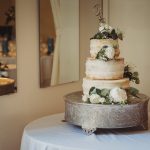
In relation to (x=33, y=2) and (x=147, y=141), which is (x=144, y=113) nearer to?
(x=147, y=141)

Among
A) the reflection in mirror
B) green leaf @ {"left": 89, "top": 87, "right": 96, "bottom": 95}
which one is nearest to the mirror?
the reflection in mirror

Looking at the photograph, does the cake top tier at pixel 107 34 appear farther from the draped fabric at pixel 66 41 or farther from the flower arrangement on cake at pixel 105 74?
the draped fabric at pixel 66 41

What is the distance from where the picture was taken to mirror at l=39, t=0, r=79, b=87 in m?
2.92

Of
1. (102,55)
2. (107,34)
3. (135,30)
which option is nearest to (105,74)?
(102,55)

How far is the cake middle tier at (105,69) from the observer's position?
85.4 inches

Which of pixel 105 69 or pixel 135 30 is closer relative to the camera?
pixel 105 69

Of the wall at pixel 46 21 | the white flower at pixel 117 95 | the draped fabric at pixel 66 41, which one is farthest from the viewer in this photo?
the draped fabric at pixel 66 41

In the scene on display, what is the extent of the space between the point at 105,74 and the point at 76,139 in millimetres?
466

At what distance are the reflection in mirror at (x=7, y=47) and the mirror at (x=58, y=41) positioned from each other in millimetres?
335

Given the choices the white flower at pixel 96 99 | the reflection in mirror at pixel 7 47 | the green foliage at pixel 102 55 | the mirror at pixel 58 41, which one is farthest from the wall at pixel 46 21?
the white flower at pixel 96 99

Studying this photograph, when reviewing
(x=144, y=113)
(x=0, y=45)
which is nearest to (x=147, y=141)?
(x=144, y=113)

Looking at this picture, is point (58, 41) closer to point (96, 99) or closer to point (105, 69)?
point (105, 69)

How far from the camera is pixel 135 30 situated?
372cm

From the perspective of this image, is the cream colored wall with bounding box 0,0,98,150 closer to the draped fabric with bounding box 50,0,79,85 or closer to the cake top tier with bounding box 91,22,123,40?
the draped fabric with bounding box 50,0,79,85
